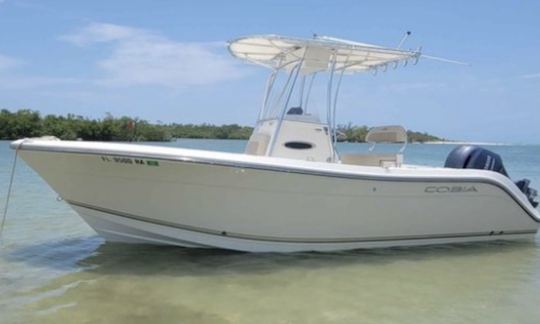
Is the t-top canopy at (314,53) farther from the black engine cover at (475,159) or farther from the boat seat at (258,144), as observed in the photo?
the black engine cover at (475,159)

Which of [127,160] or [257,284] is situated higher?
[127,160]

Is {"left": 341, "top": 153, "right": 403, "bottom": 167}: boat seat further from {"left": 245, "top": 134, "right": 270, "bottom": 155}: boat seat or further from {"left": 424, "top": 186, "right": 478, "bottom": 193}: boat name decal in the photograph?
{"left": 245, "top": 134, "right": 270, "bottom": 155}: boat seat

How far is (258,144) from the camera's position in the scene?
736cm

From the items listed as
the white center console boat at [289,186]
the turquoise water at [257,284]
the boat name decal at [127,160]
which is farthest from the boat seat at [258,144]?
→ the boat name decal at [127,160]

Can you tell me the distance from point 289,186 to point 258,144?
1.41 metres

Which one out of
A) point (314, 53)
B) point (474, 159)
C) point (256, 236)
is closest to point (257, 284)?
point (256, 236)

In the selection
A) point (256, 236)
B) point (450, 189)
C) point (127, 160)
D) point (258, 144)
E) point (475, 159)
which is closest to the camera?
point (127, 160)

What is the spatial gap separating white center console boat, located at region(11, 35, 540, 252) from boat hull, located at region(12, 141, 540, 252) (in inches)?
0.5

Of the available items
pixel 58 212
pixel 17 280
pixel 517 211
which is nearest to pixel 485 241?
pixel 517 211

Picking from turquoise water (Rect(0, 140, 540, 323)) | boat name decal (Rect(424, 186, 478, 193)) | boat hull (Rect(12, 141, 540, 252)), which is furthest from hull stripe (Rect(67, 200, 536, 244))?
boat name decal (Rect(424, 186, 478, 193))

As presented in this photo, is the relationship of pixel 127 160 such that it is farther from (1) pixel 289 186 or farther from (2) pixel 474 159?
(2) pixel 474 159

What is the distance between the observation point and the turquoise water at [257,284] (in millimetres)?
4688

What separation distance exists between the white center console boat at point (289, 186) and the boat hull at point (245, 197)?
13mm

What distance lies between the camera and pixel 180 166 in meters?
5.75
